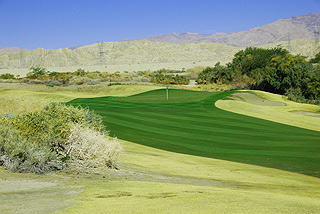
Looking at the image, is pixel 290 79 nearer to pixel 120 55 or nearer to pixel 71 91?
pixel 71 91

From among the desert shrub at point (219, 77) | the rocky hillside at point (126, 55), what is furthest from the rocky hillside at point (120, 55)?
the desert shrub at point (219, 77)

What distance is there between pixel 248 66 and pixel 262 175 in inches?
1595

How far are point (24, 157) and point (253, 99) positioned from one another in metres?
26.3

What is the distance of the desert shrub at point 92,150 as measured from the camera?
30.5 feet

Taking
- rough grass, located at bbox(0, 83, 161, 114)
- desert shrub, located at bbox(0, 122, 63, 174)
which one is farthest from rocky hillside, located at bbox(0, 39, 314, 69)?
desert shrub, located at bbox(0, 122, 63, 174)

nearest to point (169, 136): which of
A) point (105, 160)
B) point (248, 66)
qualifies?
point (105, 160)

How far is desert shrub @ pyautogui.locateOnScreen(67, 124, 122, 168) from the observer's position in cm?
929

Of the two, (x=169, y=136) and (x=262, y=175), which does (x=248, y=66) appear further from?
(x=262, y=175)

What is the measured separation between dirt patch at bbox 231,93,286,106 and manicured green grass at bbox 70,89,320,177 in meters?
6.51

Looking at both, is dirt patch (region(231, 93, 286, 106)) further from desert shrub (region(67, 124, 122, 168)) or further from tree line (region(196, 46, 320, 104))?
desert shrub (region(67, 124, 122, 168))

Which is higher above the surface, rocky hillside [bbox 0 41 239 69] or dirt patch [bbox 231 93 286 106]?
rocky hillside [bbox 0 41 239 69]

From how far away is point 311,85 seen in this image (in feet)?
114

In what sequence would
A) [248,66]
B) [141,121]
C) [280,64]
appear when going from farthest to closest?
[248,66]
[280,64]
[141,121]

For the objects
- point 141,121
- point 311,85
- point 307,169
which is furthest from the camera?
point 311,85
